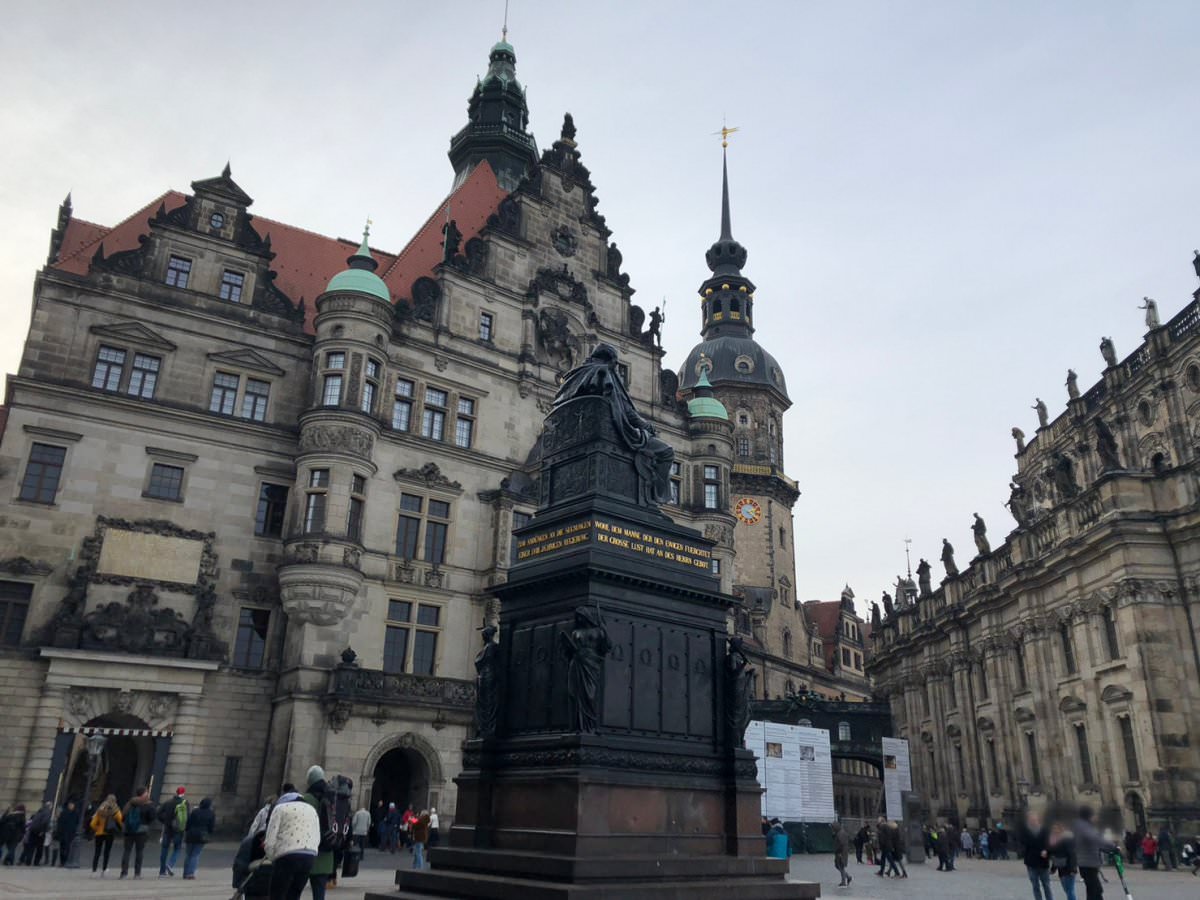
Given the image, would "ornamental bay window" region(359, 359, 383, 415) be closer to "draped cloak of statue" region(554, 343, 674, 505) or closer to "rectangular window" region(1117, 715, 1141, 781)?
"draped cloak of statue" region(554, 343, 674, 505)

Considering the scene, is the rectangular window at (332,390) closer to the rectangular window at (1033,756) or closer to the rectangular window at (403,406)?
the rectangular window at (403,406)

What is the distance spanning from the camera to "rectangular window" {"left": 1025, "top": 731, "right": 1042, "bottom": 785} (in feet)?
114

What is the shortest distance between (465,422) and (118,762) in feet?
53.6

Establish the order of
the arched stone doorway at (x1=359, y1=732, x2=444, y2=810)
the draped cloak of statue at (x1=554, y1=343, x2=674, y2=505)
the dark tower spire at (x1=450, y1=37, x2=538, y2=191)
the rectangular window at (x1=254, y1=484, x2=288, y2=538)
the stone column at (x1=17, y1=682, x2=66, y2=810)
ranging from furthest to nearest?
the dark tower spire at (x1=450, y1=37, x2=538, y2=191), the rectangular window at (x1=254, y1=484, x2=288, y2=538), the arched stone doorway at (x1=359, y1=732, x2=444, y2=810), the stone column at (x1=17, y1=682, x2=66, y2=810), the draped cloak of statue at (x1=554, y1=343, x2=674, y2=505)

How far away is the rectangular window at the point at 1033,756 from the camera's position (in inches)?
1372

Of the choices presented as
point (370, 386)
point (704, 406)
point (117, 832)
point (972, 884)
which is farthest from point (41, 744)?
point (704, 406)

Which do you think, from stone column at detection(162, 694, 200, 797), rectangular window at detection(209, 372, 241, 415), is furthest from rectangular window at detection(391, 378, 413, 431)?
stone column at detection(162, 694, 200, 797)

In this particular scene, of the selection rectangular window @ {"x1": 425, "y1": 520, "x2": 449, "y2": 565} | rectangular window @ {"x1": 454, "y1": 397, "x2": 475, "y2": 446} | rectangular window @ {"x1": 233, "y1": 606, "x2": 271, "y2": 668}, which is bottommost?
rectangular window @ {"x1": 233, "y1": 606, "x2": 271, "y2": 668}

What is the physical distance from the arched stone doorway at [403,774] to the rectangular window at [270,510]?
Answer: 24.8ft

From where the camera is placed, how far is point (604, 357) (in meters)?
13.7

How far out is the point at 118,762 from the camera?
31.5 metres

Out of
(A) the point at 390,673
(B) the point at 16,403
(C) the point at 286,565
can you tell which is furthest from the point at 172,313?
(A) the point at 390,673

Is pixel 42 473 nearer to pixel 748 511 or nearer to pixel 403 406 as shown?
pixel 403 406

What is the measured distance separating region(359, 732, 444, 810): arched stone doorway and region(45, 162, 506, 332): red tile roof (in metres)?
14.7
